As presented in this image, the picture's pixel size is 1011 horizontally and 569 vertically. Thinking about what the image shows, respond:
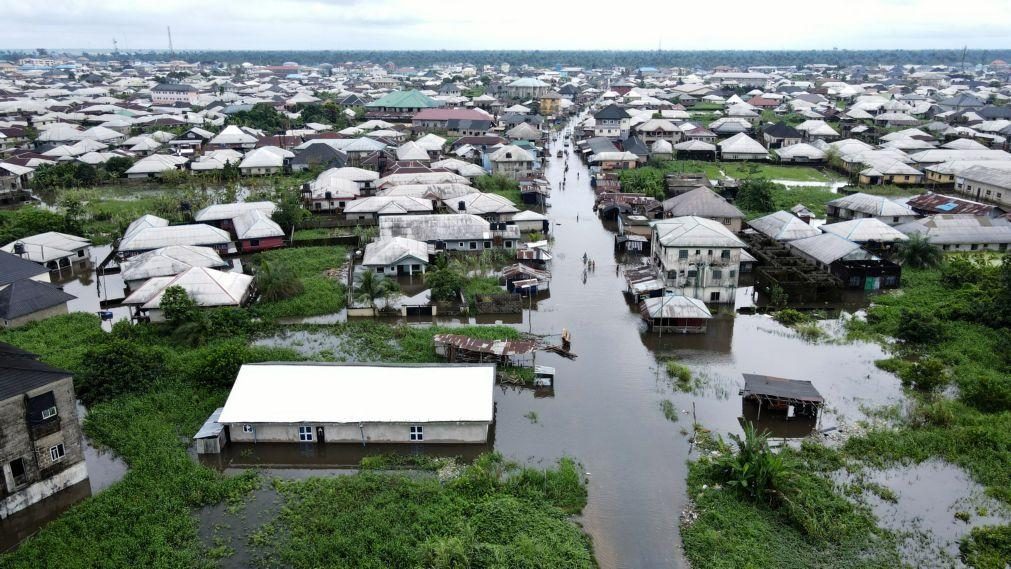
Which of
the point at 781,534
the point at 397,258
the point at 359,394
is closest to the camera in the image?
the point at 781,534

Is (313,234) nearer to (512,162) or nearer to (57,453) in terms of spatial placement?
(512,162)

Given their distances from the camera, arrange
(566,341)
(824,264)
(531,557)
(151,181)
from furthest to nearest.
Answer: (151,181) < (824,264) < (566,341) < (531,557)

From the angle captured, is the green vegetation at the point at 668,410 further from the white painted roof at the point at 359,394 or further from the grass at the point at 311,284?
the grass at the point at 311,284

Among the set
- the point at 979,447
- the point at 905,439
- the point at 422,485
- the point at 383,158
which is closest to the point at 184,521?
the point at 422,485

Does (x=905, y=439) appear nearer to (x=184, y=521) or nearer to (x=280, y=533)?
(x=280, y=533)

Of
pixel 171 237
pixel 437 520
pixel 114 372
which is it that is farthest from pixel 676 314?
Answer: pixel 171 237

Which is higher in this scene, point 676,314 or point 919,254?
point 919,254
